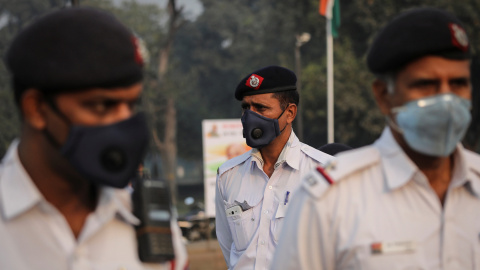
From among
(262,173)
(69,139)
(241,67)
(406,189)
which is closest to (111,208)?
(69,139)

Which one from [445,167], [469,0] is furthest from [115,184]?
[469,0]

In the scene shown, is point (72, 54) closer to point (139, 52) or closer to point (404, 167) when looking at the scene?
point (139, 52)

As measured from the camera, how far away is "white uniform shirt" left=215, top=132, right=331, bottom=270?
506 centimetres

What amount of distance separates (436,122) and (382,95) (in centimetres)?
35

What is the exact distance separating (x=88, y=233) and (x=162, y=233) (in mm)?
280

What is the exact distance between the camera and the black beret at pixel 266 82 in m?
5.86

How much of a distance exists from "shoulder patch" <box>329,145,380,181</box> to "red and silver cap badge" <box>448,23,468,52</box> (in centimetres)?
54

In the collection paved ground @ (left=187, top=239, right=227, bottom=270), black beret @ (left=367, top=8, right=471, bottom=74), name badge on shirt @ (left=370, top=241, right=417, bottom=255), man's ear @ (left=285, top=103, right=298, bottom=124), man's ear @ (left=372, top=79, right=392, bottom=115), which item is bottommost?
paved ground @ (left=187, top=239, right=227, bottom=270)

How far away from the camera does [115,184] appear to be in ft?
8.09

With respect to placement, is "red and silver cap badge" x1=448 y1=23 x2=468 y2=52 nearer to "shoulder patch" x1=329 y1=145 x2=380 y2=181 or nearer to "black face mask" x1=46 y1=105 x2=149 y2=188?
"shoulder patch" x1=329 y1=145 x2=380 y2=181

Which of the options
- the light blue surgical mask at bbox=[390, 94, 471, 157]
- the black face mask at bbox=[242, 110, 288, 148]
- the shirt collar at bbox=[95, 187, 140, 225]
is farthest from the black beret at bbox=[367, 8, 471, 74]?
the black face mask at bbox=[242, 110, 288, 148]

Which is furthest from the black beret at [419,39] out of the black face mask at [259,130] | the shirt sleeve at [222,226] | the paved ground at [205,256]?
the paved ground at [205,256]

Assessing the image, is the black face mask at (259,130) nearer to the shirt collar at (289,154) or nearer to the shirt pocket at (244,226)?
the shirt collar at (289,154)

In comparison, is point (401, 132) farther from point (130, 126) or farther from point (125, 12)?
point (125, 12)
